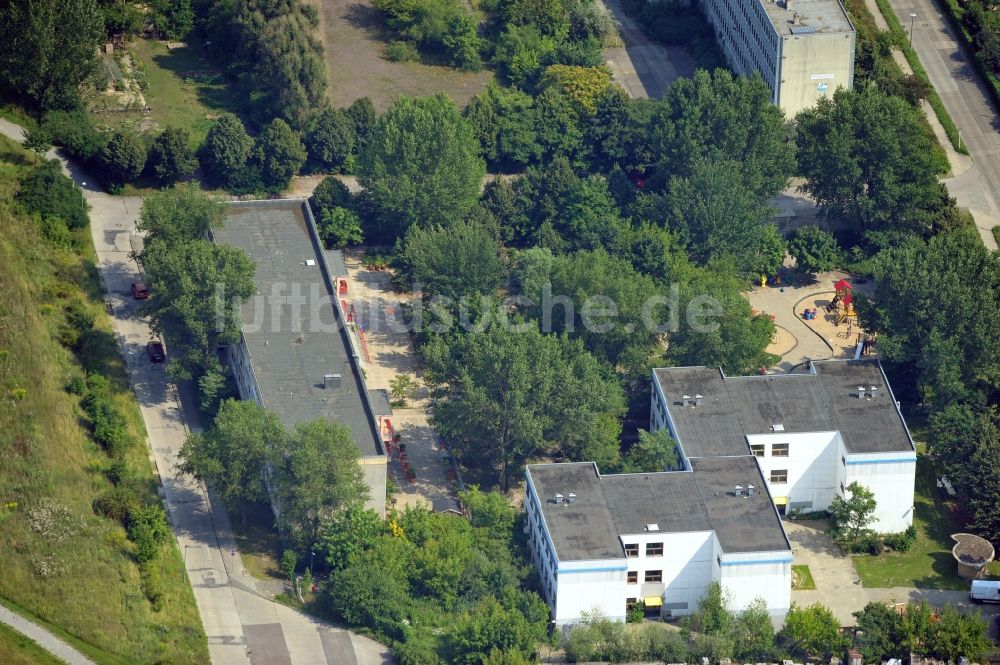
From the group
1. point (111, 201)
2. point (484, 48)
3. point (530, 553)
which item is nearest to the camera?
point (530, 553)

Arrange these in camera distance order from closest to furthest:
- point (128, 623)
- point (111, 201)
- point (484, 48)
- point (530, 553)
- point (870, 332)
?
1. point (128, 623)
2. point (530, 553)
3. point (870, 332)
4. point (111, 201)
5. point (484, 48)

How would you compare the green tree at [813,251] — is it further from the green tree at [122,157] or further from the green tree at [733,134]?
the green tree at [122,157]

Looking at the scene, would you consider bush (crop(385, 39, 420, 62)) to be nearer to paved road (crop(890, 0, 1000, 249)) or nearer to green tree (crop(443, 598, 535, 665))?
paved road (crop(890, 0, 1000, 249))

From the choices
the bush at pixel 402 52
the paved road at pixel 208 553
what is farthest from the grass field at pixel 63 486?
the bush at pixel 402 52

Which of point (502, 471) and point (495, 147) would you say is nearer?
point (502, 471)

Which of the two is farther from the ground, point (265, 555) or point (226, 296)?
point (226, 296)

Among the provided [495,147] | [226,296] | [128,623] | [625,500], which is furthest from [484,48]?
[128,623]

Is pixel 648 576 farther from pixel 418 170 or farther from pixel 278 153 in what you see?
pixel 278 153

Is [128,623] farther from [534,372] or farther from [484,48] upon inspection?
[484,48]
